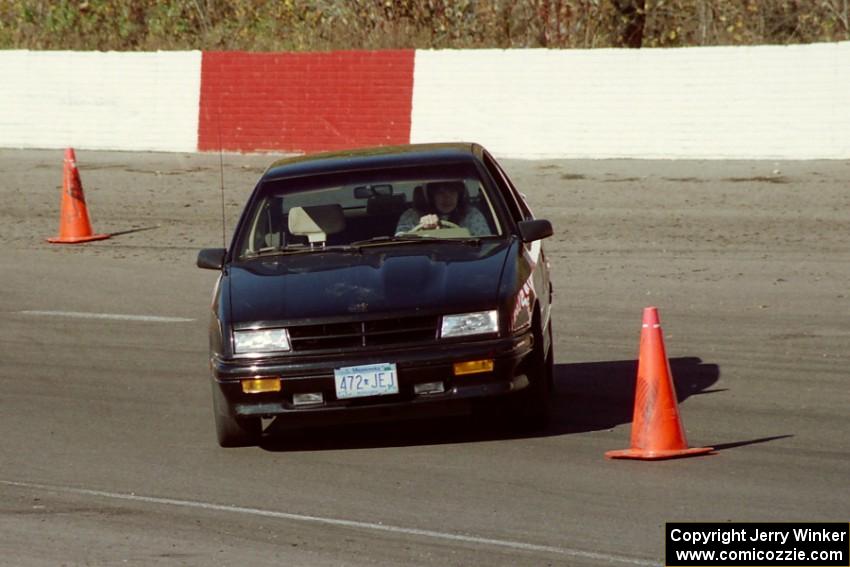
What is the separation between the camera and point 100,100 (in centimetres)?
2841

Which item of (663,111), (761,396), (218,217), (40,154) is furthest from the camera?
(40,154)

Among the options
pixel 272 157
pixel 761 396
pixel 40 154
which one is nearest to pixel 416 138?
pixel 272 157

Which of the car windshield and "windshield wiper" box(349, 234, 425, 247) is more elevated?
the car windshield

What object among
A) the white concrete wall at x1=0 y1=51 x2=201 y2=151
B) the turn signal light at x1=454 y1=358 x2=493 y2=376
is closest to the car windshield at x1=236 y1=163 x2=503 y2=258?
the turn signal light at x1=454 y1=358 x2=493 y2=376

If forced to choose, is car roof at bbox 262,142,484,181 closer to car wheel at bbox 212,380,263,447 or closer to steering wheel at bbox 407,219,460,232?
steering wheel at bbox 407,219,460,232

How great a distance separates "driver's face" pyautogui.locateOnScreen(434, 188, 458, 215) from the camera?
973cm

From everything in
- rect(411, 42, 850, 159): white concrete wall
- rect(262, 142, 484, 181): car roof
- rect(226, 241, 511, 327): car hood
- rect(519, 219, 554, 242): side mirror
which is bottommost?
rect(226, 241, 511, 327): car hood

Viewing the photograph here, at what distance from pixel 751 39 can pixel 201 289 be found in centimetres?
1762

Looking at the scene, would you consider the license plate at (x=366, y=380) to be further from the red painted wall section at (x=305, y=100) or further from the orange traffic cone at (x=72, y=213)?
the red painted wall section at (x=305, y=100)

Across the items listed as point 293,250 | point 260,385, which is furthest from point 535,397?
point 293,250

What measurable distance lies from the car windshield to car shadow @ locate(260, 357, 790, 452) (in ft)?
3.39

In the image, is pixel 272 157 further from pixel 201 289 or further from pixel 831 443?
pixel 831 443

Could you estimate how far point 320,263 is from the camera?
30.2 feet

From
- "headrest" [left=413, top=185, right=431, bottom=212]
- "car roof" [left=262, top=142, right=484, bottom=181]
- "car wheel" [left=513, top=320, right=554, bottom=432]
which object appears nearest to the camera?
"car wheel" [left=513, top=320, right=554, bottom=432]
